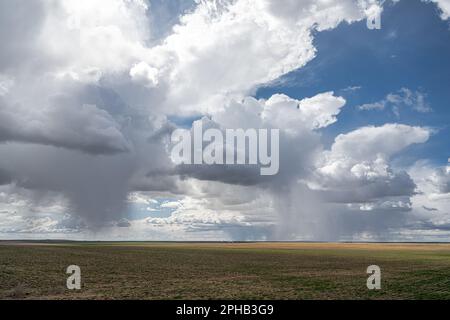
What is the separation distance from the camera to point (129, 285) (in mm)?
39594

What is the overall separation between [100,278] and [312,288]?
23.3 m

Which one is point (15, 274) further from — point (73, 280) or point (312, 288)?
point (312, 288)
